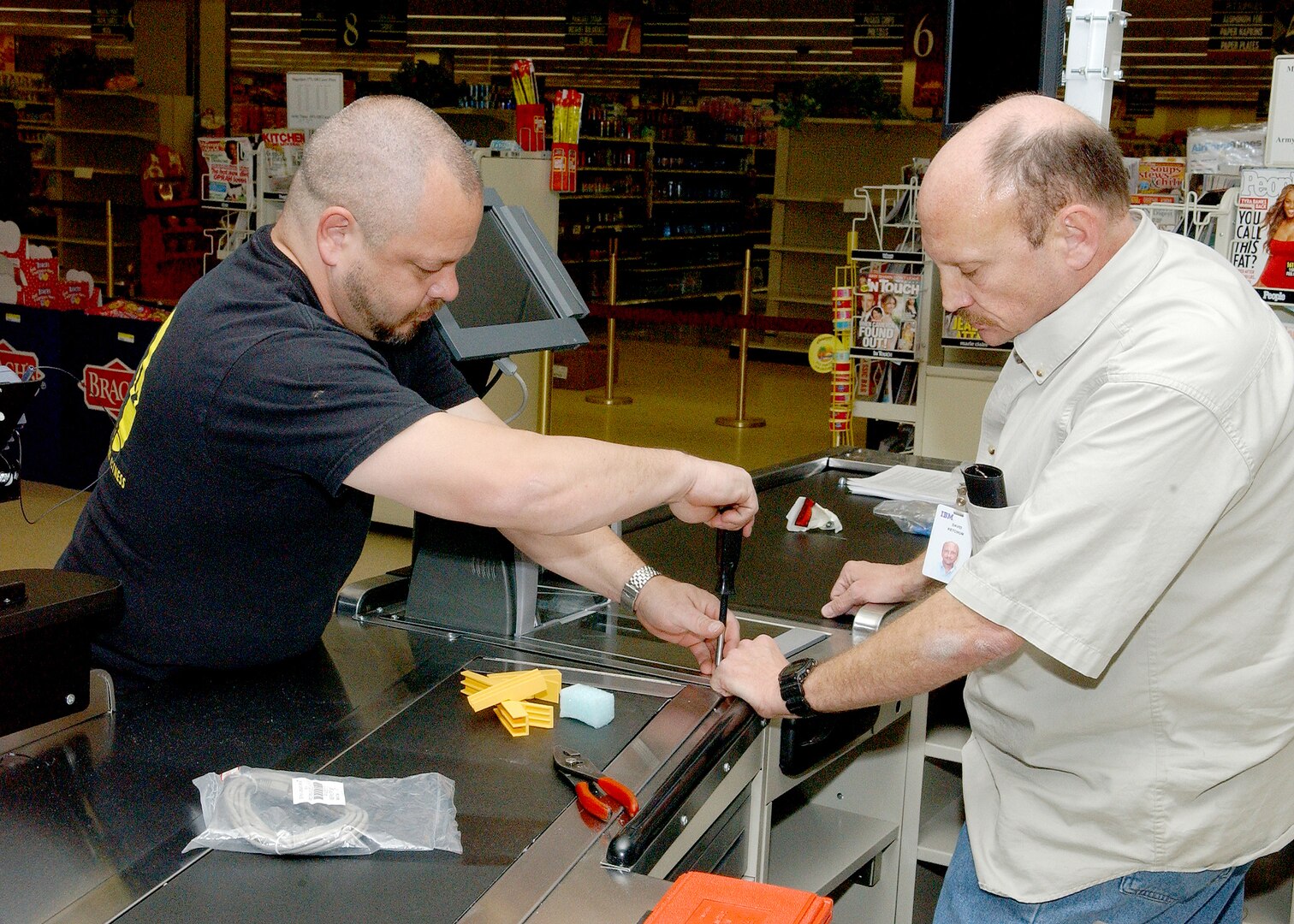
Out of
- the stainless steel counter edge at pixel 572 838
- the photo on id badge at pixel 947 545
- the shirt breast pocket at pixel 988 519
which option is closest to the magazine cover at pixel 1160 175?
the photo on id badge at pixel 947 545

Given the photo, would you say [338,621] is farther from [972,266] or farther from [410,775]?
[972,266]

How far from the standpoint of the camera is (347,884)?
4.01ft

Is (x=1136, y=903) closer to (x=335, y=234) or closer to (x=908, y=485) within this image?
(x=335, y=234)

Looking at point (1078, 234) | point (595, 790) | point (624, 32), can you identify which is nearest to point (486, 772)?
point (595, 790)

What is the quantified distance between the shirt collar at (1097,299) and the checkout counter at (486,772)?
2.02 ft

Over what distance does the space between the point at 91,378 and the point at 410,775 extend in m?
5.53

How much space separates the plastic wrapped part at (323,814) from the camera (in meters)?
1.27

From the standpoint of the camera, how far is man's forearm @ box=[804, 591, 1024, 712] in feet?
4.83

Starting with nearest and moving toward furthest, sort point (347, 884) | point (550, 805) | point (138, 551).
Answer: point (347, 884), point (550, 805), point (138, 551)

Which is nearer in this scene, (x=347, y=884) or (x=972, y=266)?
(x=347, y=884)

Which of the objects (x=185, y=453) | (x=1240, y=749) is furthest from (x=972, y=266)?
(x=185, y=453)

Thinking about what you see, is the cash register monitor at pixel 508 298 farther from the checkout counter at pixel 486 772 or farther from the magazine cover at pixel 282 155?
the magazine cover at pixel 282 155

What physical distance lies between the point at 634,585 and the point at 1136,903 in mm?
824

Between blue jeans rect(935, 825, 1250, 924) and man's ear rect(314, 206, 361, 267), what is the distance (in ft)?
3.99
